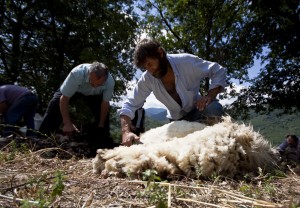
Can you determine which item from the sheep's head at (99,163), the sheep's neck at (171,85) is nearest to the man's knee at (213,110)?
the sheep's neck at (171,85)

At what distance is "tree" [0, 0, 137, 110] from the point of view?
16155 mm

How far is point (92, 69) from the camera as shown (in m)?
5.07

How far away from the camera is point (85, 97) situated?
5.81 metres

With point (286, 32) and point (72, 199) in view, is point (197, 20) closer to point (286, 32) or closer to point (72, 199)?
point (286, 32)

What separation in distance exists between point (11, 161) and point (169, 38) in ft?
53.7

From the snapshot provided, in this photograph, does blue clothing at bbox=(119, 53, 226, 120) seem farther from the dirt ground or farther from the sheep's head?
the dirt ground

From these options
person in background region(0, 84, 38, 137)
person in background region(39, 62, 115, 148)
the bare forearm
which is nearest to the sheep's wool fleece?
the bare forearm

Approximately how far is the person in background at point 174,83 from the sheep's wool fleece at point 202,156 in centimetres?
86

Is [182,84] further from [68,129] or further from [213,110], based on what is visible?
[68,129]

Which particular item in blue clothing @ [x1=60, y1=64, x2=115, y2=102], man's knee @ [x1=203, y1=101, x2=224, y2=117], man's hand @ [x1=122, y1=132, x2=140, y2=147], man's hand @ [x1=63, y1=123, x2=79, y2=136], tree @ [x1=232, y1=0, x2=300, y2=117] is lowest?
man's hand @ [x1=63, y1=123, x2=79, y2=136]

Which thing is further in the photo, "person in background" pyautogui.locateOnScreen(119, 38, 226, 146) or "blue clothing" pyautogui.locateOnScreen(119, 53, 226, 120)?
"blue clothing" pyautogui.locateOnScreen(119, 53, 226, 120)

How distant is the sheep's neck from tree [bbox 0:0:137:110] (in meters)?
12.2

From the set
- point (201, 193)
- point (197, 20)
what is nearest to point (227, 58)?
point (197, 20)

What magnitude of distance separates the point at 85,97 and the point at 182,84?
2.49 meters
